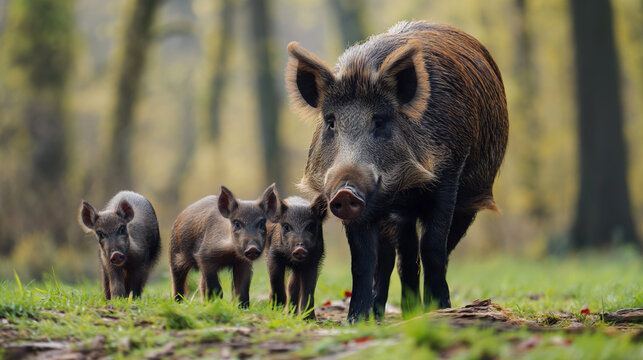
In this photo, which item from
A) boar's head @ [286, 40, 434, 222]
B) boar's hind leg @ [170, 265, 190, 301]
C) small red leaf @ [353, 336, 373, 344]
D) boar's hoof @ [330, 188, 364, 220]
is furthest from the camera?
boar's hind leg @ [170, 265, 190, 301]

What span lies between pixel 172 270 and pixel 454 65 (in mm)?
3092

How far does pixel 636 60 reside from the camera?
20.4m

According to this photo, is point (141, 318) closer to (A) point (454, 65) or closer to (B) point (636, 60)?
(A) point (454, 65)

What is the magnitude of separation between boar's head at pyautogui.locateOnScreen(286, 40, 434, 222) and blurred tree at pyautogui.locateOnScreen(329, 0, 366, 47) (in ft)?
55.0

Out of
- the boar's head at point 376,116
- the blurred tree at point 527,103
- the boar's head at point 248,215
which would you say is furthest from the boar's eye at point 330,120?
the blurred tree at point 527,103

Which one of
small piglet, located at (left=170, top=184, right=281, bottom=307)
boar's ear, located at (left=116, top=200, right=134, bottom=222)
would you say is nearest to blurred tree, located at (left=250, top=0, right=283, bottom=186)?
small piglet, located at (left=170, top=184, right=281, bottom=307)

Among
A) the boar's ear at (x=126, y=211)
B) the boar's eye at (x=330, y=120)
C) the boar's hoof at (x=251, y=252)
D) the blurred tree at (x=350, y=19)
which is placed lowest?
the boar's hoof at (x=251, y=252)

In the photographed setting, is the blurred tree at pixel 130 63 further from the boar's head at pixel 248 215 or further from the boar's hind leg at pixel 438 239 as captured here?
the boar's hind leg at pixel 438 239

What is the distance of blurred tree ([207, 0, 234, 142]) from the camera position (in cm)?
2808

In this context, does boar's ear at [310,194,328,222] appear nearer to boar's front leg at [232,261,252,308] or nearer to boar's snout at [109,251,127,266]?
boar's front leg at [232,261,252,308]

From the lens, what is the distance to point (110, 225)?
252 inches

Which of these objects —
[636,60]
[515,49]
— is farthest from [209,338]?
[636,60]

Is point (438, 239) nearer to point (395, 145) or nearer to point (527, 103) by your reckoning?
point (395, 145)

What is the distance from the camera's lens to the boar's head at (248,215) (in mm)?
6516
